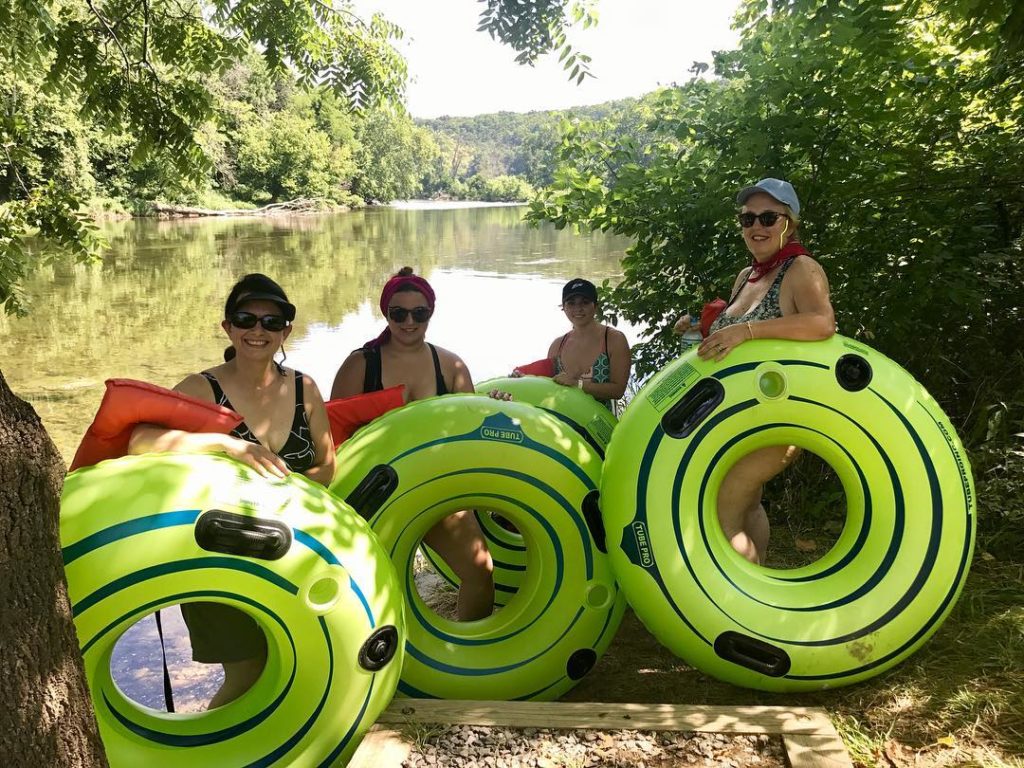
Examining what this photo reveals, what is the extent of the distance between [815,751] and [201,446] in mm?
1962

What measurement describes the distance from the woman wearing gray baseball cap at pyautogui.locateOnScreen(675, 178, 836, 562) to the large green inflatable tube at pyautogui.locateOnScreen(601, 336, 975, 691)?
2.4 inches

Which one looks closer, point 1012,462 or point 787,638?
point 787,638

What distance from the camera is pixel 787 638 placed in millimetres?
2568

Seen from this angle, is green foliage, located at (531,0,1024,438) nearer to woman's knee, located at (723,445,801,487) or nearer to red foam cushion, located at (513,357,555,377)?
red foam cushion, located at (513,357,555,377)

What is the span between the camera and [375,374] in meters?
3.40

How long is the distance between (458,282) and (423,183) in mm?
98664

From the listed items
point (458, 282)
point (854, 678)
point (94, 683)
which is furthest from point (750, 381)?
point (458, 282)

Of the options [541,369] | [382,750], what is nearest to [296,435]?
[382,750]

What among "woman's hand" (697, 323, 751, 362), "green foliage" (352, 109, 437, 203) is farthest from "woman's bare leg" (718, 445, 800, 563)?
"green foliage" (352, 109, 437, 203)

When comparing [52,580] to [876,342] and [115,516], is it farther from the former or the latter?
[876,342]

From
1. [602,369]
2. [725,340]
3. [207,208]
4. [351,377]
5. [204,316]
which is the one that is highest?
[207,208]

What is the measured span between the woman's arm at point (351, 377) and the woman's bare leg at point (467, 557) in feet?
2.38

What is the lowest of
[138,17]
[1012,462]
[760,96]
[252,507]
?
[1012,462]

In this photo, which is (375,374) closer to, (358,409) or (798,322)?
(358,409)
